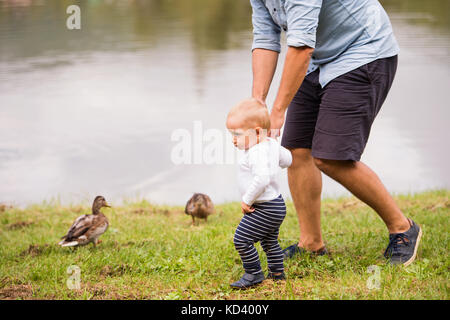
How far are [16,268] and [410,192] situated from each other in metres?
5.00

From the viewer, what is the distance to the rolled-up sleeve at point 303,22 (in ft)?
11.5

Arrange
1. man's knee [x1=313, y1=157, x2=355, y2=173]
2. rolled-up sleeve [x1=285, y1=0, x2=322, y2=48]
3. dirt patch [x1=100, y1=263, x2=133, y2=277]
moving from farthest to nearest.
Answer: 1. dirt patch [x1=100, y1=263, x2=133, y2=277]
2. man's knee [x1=313, y1=157, x2=355, y2=173]
3. rolled-up sleeve [x1=285, y1=0, x2=322, y2=48]

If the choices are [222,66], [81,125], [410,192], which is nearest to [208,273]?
[410,192]

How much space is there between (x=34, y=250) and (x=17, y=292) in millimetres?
1303

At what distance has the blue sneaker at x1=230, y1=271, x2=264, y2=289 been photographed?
3682 mm

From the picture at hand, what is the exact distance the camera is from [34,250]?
5.14 m

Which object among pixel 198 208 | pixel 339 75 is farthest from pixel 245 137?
pixel 198 208

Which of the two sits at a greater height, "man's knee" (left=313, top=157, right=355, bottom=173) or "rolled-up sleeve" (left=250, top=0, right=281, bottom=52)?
"rolled-up sleeve" (left=250, top=0, right=281, bottom=52)

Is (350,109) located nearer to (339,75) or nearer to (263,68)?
(339,75)

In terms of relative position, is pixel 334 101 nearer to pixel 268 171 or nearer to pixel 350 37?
pixel 350 37

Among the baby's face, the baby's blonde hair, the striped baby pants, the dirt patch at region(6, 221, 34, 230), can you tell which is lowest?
the dirt patch at region(6, 221, 34, 230)

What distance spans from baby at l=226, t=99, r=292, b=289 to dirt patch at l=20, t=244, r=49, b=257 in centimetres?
218

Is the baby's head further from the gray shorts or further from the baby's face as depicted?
the gray shorts

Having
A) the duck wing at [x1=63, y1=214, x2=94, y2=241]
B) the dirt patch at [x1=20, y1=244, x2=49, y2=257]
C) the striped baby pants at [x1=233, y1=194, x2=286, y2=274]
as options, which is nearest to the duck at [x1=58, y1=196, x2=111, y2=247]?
the duck wing at [x1=63, y1=214, x2=94, y2=241]
